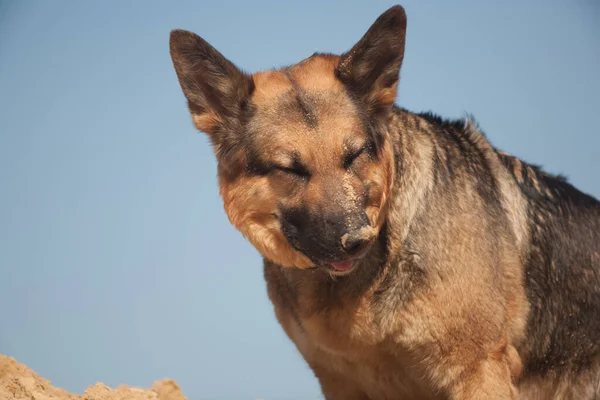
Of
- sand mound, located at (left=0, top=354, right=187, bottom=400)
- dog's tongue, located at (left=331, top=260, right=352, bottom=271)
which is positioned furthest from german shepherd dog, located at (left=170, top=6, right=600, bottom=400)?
sand mound, located at (left=0, top=354, right=187, bottom=400)

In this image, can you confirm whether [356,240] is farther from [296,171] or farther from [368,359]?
[368,359]

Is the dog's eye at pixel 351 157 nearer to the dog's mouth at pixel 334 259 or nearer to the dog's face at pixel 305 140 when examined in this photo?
the dog's face at pixel 305 140

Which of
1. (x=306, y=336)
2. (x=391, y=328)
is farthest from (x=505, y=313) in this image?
(x=306, y=336)

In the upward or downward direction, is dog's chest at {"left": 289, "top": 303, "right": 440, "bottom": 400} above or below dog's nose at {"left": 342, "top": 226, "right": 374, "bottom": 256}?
below

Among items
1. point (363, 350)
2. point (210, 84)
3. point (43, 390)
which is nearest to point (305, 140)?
point (210, 84)

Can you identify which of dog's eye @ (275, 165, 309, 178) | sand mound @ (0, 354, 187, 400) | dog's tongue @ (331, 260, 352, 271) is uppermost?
dog's eye @ (275, 165, 309, 178)

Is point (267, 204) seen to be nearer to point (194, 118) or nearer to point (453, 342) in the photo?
point (194, 118)

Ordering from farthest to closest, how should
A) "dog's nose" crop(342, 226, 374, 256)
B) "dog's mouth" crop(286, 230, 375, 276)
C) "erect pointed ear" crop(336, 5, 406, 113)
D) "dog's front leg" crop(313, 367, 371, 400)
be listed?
"dog's front leg" crop(313, 367, 371, 400) < "erect pointed ear" crop(336, 5, 406, 113) < "dog's mouth" crop(286, 230, 375, 276) < "dog's nose" crop(342, 226, 374, 256)

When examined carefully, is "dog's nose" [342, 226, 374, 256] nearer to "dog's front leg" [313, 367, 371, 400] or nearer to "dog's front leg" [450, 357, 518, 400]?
"dog's front leg" [450, 357, 518, 400]
